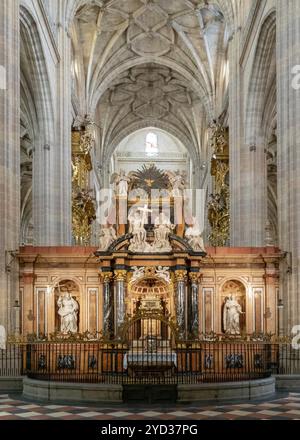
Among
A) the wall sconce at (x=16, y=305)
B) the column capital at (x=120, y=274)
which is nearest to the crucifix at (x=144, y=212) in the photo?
the column capital at (x=120, y=274)

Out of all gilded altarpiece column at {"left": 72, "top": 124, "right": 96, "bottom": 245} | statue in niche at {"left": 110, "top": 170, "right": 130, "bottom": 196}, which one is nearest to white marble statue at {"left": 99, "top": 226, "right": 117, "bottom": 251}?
statue in niche at {"left": 110, "top": 170, "right": 130, "bottom": 196}

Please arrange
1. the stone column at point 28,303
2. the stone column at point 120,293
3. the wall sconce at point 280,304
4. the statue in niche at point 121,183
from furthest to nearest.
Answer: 1. the statue in niche at point 121,183
2. the stone column at point 28,303
3. the stone column at point 120,293
4. the wall sconce at point 280,304

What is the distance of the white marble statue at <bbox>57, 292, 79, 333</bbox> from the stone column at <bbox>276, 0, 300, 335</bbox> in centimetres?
623

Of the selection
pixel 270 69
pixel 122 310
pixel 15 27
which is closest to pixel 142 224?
pixel 122 310

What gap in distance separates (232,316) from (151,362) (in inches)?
218

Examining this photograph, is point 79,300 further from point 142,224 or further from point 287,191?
point 287,191

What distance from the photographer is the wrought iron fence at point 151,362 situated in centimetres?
1593

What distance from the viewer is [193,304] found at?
20062 millimetres

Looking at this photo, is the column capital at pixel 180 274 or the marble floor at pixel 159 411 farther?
the column capital at pixel 180 274

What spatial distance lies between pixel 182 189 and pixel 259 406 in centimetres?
1078

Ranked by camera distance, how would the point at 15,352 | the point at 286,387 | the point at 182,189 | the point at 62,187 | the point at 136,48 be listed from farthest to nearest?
1. the point at 136,48
2. the point at 62,187
3. the point at 182,189
4. the point at 15,352
5. the point at 286,387

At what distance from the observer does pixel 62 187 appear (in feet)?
93.8

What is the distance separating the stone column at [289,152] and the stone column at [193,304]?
2.50 meters

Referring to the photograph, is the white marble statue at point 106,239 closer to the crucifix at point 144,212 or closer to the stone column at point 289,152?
the crucifix at point 144,212
